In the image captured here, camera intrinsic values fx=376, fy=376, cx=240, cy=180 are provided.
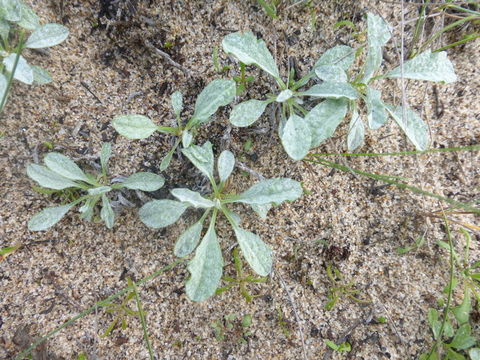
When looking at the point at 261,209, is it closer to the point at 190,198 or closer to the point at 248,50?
the point at 190,198

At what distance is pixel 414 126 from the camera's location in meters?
1.26

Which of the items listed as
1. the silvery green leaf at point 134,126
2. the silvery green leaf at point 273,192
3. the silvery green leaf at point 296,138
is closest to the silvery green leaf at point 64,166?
the silvery green leaf at point 134,126

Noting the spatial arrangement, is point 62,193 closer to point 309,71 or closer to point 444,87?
point 309,71

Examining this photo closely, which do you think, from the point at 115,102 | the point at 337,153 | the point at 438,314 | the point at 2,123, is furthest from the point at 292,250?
the point at 2,123

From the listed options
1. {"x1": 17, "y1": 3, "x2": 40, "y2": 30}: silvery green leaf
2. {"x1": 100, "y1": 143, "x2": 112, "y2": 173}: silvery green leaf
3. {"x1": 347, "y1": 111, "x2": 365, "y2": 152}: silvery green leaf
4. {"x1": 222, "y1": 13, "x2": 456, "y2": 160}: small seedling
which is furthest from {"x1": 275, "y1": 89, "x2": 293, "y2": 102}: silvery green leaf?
A: {"x1": 17, "y1": 3, "x2": 40, "y2": 30}: silvery green leaf

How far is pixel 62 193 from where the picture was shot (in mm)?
1258

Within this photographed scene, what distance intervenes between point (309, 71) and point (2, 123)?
105 cm

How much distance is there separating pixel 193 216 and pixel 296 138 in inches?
17.5

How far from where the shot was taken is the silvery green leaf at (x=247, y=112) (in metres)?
1.20

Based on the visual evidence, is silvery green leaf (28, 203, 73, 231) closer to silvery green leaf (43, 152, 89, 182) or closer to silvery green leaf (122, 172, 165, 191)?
silvery green leaf (43, 152, 89, 182)

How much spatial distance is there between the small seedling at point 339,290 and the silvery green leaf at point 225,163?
49 centimetres

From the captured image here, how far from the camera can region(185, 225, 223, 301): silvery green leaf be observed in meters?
1.12

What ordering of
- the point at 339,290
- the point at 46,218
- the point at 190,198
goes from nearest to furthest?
the point at 190,198, the point at 46,218, the point at 339,290

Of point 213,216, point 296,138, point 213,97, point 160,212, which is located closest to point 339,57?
point 296,138
